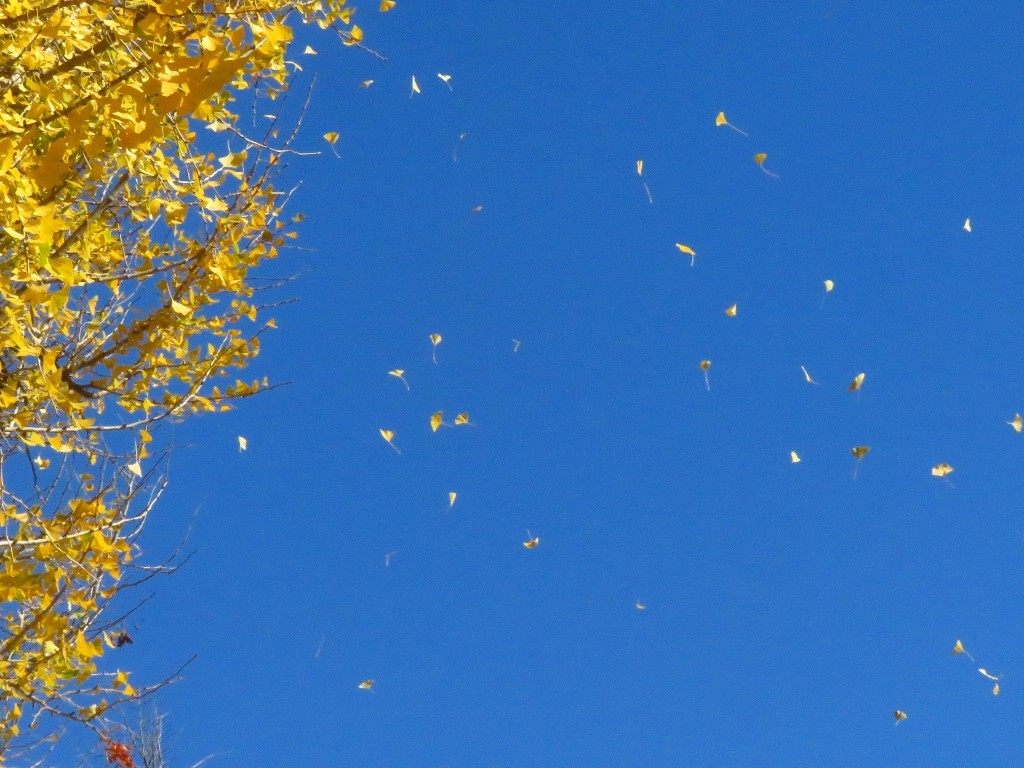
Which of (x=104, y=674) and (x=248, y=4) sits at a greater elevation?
(x=248, y=4)

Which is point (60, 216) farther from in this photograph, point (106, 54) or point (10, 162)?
point (10, 162)

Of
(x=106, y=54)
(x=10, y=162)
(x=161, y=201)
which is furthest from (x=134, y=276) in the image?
(x=10, y=162)

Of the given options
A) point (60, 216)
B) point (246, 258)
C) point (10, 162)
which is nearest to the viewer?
point (10, 162)

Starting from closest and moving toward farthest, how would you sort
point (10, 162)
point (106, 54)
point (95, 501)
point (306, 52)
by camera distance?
point (10, 162), point (106, 54), point (95, 501), point (306, 52)

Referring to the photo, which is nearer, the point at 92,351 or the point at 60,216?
the point at 60,216

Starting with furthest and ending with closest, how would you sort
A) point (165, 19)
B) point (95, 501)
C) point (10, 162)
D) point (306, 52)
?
point (306, 52)
point (95, 501)
point (165, 19)
point (10, 162)

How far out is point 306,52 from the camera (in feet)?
15.1

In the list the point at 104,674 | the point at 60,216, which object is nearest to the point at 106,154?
the point at 60,216


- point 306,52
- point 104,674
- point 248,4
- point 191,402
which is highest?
point 306,52

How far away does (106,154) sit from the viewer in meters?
3.61

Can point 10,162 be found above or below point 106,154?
below

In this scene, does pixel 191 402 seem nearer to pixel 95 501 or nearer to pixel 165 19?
pixel 95 501

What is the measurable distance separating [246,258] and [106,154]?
0.81 metres

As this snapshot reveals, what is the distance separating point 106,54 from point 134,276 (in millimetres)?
903
